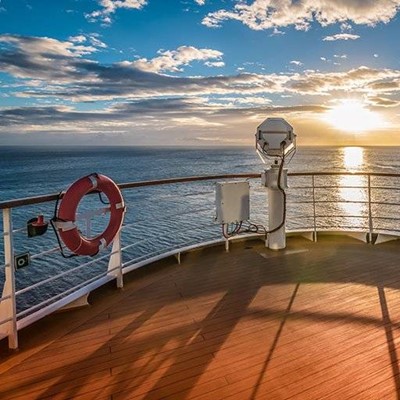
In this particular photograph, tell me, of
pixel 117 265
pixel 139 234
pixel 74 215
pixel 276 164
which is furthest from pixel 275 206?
pixel 139 234

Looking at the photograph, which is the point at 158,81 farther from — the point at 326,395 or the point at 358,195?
the point at 326,395

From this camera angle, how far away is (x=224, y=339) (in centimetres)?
184

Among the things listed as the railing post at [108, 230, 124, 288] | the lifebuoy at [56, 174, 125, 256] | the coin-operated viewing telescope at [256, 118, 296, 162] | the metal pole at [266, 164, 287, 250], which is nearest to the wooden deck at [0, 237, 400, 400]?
the railing post at [108, 230, 124, 288]

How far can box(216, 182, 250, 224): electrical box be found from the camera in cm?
320

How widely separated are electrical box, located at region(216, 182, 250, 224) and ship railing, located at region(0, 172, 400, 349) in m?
0.10

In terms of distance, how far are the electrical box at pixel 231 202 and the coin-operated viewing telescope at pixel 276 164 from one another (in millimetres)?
242

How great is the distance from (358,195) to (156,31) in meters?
27.0

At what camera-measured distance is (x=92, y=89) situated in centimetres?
2769

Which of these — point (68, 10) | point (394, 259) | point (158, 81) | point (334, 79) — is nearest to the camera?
point (394, 259)

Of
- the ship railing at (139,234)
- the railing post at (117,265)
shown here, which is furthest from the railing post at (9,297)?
the railing post at (117,265)

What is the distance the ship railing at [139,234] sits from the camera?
1.91 metres

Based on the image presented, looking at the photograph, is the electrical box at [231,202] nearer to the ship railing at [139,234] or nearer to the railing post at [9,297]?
the ship railing at [139,234]

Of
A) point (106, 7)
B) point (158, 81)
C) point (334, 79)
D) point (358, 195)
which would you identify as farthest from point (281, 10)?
point (358, 195)

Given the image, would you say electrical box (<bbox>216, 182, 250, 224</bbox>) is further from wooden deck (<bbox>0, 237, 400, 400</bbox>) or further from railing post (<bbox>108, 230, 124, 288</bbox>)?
railing post (<bbox>108, 230, 124, 288</bbox>)
